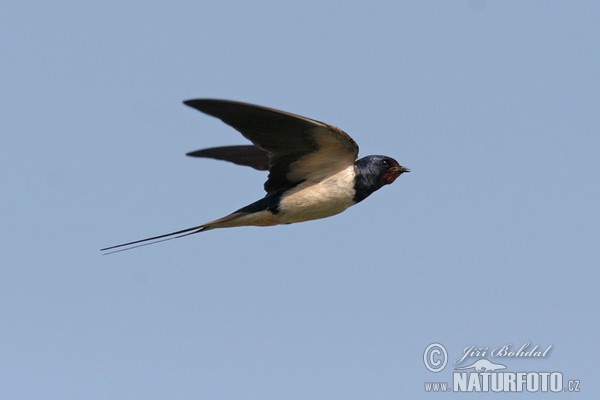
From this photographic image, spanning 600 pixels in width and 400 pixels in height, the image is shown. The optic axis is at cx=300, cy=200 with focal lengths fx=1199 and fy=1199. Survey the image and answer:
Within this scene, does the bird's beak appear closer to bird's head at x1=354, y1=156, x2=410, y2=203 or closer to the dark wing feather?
bird's head at x1=354, y1=156, x2=410, y2=203

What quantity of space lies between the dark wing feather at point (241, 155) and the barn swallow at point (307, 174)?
0.80 metres

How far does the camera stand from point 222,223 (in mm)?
8805

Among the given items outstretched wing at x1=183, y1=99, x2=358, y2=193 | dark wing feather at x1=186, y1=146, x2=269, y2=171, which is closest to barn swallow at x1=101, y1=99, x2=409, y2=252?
outstretched wing at x1=183, y1=99, x2=358, y2=193

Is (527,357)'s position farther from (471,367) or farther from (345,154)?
(345,154)

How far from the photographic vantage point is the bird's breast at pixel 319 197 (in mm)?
9031

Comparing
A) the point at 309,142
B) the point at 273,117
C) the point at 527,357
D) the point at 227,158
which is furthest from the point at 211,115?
the point at 527,357

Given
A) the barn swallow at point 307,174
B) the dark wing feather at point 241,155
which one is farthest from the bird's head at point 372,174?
the dark wing feather at point 241,155

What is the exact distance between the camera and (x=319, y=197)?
9.03 metres

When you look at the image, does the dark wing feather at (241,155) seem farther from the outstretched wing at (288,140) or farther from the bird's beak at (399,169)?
the bird's beak at (399,169)

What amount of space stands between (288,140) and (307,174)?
17.7 inches

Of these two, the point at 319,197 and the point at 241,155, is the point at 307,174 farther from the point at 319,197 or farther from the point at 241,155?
the point at 241,155

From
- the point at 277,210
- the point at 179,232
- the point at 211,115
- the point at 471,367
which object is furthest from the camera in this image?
the point at 471,367

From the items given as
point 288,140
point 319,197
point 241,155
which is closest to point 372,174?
point 319,197

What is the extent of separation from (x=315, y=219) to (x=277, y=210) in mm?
374
